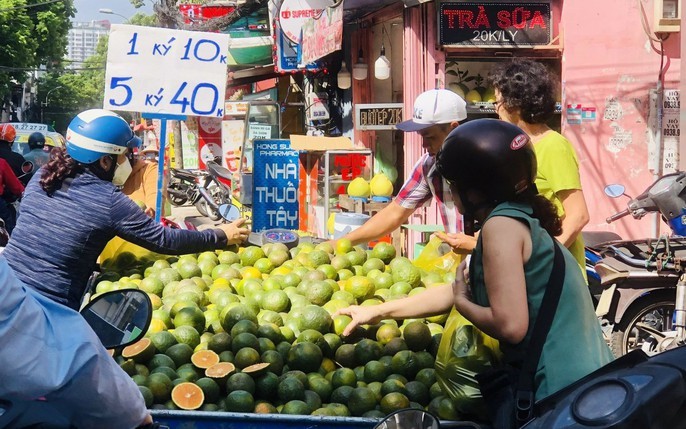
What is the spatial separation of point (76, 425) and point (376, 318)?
189 cm

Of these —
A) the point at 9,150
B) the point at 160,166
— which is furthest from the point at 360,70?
the point at 160,166

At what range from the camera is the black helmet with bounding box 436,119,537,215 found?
2756mm

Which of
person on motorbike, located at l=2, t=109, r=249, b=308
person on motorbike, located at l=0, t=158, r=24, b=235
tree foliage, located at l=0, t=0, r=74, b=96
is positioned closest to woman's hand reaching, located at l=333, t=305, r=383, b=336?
person on motorbike, located at l=2, t=109, r=249, b=308

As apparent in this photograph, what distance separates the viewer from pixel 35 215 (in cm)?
446

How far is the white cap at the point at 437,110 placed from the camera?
4.78 m

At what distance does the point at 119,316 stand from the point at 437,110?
2.44 metres

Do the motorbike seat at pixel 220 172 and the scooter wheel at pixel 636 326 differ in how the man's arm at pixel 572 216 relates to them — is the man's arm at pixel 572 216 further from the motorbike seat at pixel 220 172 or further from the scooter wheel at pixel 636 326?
the motorbike seat at pixel 220 172

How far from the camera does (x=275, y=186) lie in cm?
1015

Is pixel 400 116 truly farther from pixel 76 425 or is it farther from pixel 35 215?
pixel 76 425

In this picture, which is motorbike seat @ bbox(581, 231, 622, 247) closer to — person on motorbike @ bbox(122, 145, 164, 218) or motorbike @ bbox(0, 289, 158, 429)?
person on motorbike @ bbox(122, 145, 164, 218)

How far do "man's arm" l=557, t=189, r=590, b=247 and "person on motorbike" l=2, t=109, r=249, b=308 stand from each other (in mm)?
2034

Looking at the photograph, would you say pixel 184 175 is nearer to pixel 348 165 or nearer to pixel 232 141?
pixel 232 141

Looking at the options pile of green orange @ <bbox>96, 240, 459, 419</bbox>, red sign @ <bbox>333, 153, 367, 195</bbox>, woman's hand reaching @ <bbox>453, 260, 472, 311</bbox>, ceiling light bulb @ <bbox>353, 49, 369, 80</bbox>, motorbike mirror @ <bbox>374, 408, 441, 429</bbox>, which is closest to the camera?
motorbike mirror @ <bbox>374, 408, 441, 429</bbox>

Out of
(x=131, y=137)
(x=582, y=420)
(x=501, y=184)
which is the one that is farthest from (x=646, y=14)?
(x=582, y=420)
